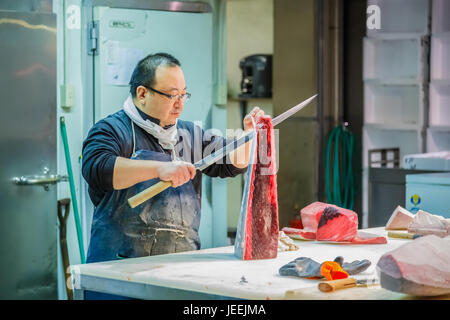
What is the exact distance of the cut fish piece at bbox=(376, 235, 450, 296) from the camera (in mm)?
2070

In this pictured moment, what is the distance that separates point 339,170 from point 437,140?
36.9 inches

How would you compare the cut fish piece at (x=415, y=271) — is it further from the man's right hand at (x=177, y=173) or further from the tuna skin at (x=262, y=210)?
the man's right hand at (x=177, y=173)

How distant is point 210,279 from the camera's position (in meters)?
2.33

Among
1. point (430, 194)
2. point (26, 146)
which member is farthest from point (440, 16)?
point (26, 146)

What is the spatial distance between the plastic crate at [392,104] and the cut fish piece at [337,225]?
3.08 m

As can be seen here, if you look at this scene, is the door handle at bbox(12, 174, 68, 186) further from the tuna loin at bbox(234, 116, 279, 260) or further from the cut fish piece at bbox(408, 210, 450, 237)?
the cut fish piece at bbox(408, 210, 450, 237)

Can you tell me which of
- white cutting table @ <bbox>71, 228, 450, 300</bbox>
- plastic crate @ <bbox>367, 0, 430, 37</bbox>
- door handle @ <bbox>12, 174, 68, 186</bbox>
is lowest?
white cutting table @ <bbox>71, 228, 450, 300</bbox>

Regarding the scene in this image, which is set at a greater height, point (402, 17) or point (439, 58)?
point (402, 17)

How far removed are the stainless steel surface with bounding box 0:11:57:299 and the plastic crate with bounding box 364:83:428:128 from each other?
2.73 meters

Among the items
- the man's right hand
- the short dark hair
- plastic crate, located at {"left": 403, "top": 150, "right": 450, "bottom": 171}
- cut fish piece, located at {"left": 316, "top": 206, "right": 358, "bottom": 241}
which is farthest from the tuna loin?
plastic crate, located at {"left": 403, "top": 150, "right": 450, "bottom": 171}

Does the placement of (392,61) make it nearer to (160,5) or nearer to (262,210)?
(160,5)

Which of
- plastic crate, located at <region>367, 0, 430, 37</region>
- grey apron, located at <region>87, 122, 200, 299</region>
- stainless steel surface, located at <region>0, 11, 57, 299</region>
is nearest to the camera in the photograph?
grey apron, located at <region>87, 122, 200, 299</region>

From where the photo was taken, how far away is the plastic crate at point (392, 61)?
5980mm
